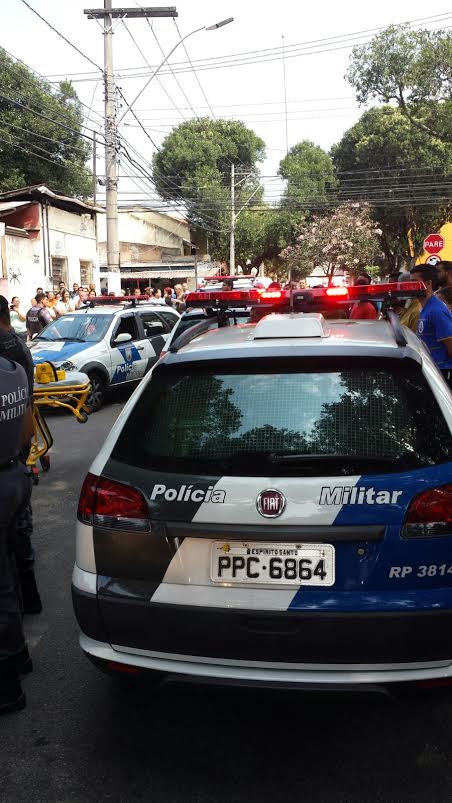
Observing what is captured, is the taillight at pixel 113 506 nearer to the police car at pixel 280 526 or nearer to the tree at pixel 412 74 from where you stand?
the police car at pixel 280 526

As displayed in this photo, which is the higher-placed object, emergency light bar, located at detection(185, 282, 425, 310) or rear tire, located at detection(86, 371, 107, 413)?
emergency light bar, located at detection(185, 282, 425, 310)

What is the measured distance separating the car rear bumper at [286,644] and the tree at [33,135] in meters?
35.3

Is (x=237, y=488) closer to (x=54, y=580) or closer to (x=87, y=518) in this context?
(x=87, y=518)

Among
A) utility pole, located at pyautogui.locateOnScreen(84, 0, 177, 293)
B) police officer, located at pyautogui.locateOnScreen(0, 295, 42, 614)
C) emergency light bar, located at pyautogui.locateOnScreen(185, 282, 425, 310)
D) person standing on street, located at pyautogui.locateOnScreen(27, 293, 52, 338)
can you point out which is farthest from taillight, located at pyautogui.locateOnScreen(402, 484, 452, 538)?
utility pole, located at pyautogui.locateOnScreen(84, 0, 177, 293)

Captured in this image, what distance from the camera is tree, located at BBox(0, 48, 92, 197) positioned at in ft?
119

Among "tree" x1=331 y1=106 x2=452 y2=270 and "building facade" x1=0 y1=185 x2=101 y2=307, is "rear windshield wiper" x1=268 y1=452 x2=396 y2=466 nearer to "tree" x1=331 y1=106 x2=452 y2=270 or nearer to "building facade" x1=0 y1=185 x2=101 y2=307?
"building facade" x1=0 y1=185 x2=101 y2=307

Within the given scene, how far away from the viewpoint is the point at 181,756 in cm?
293

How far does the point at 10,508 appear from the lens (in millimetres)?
3254

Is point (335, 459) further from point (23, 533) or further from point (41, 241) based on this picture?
point (41, 241)

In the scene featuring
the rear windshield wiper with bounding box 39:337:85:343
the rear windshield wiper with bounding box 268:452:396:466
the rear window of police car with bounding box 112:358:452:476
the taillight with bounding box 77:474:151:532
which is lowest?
the rear windshield wiper with bounding box 39:337:85:343

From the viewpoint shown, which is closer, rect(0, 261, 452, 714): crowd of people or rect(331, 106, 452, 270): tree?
rect(0, 261, 452, 714): crowd of people

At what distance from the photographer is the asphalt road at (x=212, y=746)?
2709 mm

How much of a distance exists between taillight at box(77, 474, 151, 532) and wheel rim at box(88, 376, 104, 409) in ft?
29.5

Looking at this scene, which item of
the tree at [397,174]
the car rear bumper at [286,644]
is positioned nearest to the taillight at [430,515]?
the car rear bumper at [286,644]
